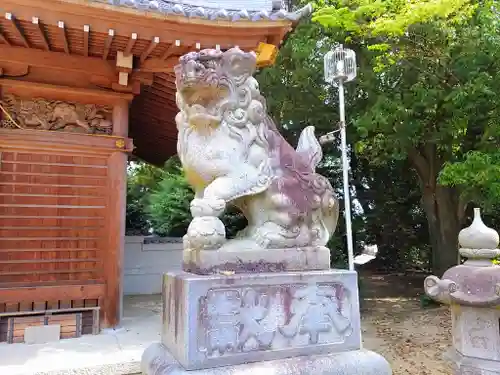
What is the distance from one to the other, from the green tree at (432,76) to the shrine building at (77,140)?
218 cm

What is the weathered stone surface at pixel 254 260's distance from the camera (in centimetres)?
228

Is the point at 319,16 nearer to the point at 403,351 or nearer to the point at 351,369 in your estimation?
the point at 403,351

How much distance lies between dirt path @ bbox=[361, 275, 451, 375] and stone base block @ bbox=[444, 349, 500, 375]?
1418 mm

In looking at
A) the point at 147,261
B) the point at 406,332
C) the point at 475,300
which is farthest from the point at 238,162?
the point at 147,261

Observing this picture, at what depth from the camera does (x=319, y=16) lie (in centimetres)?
642

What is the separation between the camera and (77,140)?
16.0 ft

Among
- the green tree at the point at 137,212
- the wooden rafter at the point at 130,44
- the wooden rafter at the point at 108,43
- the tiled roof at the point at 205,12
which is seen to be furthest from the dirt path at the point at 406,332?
the green tree at the point at 137,212

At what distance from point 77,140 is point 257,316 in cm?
371

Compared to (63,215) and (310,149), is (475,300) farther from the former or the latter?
(63,215)

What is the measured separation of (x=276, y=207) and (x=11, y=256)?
12.3ft

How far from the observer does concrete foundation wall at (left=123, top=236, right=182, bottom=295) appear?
8906mm

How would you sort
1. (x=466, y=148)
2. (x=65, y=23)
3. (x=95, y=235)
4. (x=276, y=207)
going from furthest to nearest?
(x=466, y=148) < (x=95, y=235) < (x=65, y=23) < (x=276, y=207)

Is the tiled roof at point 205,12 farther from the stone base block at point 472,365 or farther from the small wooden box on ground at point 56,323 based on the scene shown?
the stone base block at point 472,365

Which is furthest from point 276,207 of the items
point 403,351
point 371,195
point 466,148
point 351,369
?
point 371,195
